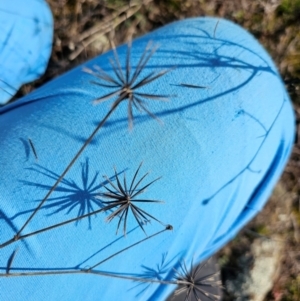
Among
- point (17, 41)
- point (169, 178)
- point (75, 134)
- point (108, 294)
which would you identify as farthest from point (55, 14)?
point (108, 294)

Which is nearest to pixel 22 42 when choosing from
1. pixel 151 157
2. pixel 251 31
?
pixel 151 157

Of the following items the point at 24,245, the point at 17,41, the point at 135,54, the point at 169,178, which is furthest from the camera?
the point at 17,41

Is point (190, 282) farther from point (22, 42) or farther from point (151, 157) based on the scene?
point (22, 42)

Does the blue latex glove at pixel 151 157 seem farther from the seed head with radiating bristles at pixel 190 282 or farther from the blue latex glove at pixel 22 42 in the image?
the blue latex glove at pixel 22 42

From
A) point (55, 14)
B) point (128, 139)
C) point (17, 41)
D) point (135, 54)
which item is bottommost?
point (128, 139)

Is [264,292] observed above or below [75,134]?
below

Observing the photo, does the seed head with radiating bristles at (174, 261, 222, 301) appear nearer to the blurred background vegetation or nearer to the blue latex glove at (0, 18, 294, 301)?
the blue latex glove at (0, 18, 294, 301)

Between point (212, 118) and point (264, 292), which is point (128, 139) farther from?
point (264, 292)

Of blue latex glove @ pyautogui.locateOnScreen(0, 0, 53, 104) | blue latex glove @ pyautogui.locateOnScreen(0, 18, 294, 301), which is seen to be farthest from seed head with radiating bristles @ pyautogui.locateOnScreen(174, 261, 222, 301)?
blue latex glove @ pyautogui.locateOnScreen(0, 0, 53, 104)
